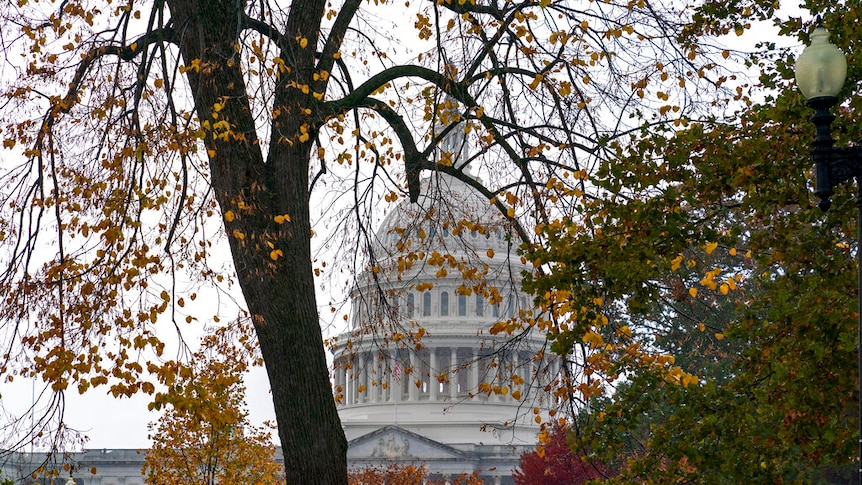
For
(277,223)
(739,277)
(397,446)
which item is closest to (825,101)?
(739,277)

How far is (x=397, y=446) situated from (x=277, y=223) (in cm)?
9739

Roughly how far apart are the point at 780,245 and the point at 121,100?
6670mm

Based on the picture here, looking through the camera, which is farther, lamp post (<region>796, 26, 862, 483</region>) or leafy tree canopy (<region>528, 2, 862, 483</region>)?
leafy tree canopy (<region>528, 2, 862, 483</region>)

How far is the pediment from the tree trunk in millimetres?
96174

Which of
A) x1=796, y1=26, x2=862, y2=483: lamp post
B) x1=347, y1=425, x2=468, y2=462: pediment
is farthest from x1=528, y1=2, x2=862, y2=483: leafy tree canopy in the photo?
x1=347, y1=425, x2=468, y2=462: pediment

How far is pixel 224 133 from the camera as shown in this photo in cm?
1209

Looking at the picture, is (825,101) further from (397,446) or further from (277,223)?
(397,446)

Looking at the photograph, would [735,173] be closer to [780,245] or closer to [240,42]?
[780,245]

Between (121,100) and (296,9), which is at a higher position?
(296,9)

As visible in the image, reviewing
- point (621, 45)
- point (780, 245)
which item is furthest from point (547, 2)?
point (780, 245)

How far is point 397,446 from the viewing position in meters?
109

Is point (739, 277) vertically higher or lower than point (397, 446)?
lower

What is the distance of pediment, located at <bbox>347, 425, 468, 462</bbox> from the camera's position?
357ft

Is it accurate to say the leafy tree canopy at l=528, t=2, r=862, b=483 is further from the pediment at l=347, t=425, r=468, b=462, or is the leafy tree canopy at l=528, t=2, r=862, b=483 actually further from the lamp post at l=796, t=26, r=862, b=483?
the pediment at l=347, t=425, r=468, b=462
